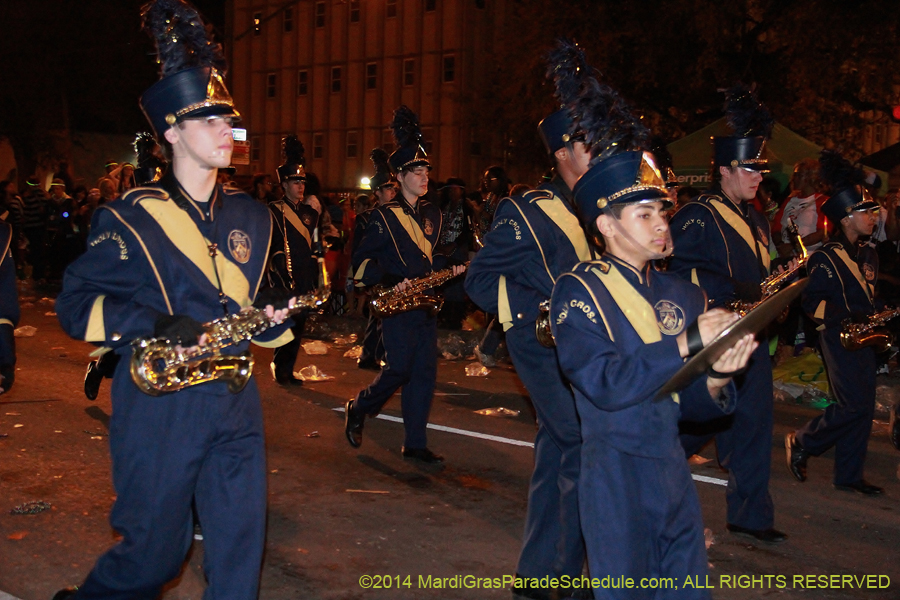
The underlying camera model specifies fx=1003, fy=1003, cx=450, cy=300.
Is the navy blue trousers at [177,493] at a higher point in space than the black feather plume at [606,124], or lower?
lower

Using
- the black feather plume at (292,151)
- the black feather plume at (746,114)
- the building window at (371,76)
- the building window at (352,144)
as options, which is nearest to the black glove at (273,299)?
the black feather plume at (746,114)

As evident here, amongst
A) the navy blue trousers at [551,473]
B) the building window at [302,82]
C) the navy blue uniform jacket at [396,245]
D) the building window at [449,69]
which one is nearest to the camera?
the navy blue trousers at [551,473]

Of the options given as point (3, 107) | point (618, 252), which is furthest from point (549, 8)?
point (3, 107)

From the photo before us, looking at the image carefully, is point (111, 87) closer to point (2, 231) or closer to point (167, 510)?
point (2, 231)

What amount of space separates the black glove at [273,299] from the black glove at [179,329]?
0.35m

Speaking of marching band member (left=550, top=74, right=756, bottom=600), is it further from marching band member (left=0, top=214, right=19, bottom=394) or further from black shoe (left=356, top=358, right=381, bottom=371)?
black shoe (left=356, top=358, right=381, bottom=371)

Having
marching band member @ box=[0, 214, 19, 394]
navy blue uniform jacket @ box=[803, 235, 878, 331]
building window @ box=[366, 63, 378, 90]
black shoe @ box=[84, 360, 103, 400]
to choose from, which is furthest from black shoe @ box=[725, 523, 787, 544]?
building window @ box=[366, 63, 378, 90]

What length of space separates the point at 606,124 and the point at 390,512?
3382 mm

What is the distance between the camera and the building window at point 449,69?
45094 millimetres

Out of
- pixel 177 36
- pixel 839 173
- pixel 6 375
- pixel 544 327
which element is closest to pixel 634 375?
pixel 544 327

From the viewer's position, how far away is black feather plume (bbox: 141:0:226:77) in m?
4.02

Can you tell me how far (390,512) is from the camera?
6449 mm

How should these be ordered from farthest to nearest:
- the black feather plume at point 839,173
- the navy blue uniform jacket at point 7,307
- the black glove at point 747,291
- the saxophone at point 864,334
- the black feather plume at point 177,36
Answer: the black feather plume at point 839,173, the saxophone at point 864,334, the black glove at point 747,291, the navy blue uniform jacket at point 7,307, the black feather plume at point 177,36

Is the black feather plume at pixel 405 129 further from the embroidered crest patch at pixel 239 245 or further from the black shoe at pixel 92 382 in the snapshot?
the embroidered crest patch at pixel 239 245
